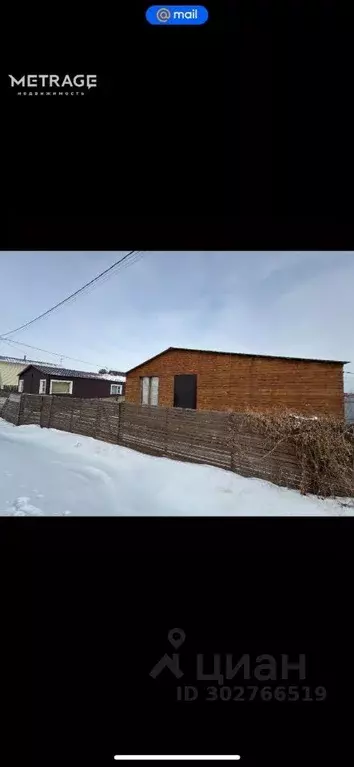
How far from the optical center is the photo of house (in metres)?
8.12

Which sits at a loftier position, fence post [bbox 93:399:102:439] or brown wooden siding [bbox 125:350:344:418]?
brown wooden siding [bbox 125:350:344:418]

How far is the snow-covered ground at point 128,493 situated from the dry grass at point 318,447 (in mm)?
179

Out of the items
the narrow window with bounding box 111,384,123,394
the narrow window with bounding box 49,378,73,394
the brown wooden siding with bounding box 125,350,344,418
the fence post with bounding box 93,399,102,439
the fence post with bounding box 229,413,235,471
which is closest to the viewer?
the fence post with bounding box 229,413,235,471

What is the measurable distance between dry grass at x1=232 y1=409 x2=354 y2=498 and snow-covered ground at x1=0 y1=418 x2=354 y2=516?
0.18m

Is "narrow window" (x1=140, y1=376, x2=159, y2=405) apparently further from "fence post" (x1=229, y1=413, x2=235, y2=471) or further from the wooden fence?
"fence post" (x1=229, y1=413, x2=235, y2=471)

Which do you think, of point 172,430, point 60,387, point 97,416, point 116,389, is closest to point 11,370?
point 60,387

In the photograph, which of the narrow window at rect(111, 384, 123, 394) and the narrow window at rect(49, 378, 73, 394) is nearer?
the narrow window at rect(49, 378, 73, 394)
